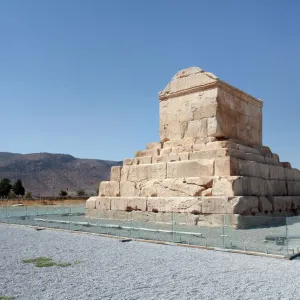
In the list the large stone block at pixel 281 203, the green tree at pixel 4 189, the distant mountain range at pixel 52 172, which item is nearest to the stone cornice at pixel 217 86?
the large stone block at pixel 281 203

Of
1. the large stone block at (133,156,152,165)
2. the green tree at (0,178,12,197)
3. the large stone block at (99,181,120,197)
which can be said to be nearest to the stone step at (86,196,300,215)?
the large stone block at (99,181,120,197)

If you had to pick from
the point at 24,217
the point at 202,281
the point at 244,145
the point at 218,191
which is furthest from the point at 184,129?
the point at 202,281

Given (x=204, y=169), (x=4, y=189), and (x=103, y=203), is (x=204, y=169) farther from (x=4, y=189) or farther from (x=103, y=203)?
(x=4, y=189)

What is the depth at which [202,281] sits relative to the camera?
15.8ft

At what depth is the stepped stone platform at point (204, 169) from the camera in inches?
414

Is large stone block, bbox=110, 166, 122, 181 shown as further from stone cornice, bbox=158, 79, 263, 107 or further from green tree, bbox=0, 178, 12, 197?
green tree, bbox=0, 178, 12, 197

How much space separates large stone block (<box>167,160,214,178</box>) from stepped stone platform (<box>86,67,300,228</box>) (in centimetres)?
3

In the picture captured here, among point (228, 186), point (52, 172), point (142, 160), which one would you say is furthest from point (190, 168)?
point (52, 172)

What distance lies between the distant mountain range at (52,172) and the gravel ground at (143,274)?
72.3 meters

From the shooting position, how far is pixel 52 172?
9681 centimetres

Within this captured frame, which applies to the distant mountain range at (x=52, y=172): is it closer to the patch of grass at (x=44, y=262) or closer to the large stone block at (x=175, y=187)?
the large stone block at (x=175, y=187)

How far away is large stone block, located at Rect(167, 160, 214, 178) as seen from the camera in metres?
11.3

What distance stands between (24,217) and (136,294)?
10096 millimetres

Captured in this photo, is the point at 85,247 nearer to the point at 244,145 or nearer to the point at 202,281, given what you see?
the point at 202,281
